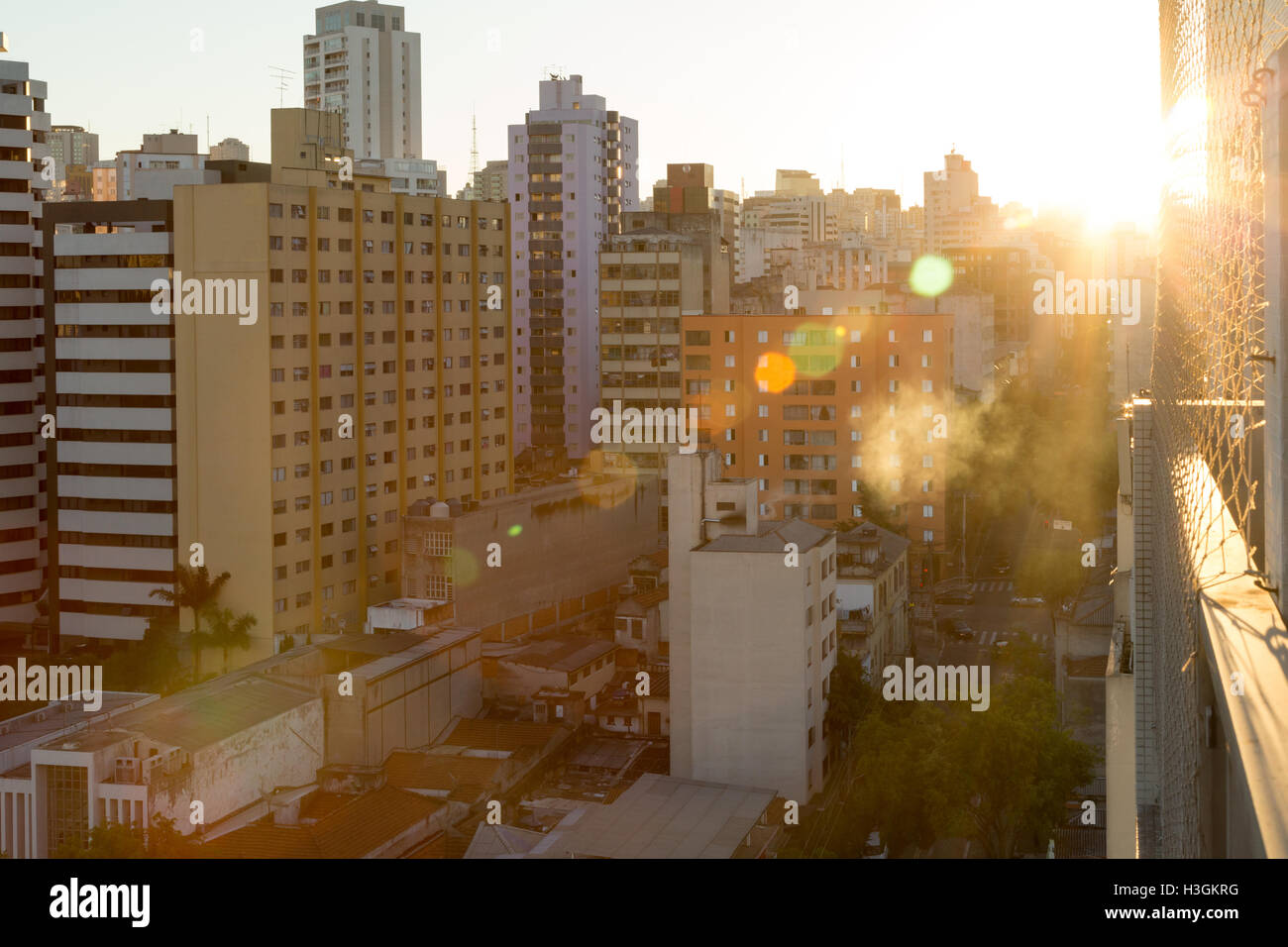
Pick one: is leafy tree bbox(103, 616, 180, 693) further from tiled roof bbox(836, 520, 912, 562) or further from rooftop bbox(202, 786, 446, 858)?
tiled roof bbox(836, 520, 912, 562)

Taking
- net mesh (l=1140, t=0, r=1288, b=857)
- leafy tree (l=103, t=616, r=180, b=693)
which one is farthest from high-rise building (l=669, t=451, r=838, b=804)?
net mesh (l=1140, t=0, r=1288, b=857)

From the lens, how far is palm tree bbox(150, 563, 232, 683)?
832 inches

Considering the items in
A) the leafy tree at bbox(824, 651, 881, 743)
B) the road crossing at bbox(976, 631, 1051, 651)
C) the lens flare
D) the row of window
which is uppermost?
the row of window

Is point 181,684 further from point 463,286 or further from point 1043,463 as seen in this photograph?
point 1043,463

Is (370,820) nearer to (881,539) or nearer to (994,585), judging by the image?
(881,539)

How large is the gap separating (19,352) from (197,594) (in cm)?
722

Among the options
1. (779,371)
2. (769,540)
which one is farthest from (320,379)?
(769,540)

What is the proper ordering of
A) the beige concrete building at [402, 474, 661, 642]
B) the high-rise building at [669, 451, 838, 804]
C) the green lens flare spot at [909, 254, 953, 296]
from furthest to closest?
the green lens flare spot at [909, 254, 953, 296] → the beige concrete building at [402, 474, 661, 642] → the high-rise building at [669, 451, 838, 804]

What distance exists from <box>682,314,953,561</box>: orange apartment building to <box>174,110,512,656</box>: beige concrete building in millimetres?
5255

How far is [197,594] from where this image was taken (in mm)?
21328

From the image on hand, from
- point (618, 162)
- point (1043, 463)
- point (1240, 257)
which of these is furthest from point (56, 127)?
point (1240, 257)

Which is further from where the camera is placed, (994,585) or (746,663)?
(994,585)

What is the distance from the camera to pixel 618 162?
44531 millimetres

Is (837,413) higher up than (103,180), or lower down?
lower down
